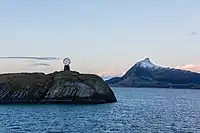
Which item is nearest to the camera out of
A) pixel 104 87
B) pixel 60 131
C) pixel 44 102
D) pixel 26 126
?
pixel 60 131

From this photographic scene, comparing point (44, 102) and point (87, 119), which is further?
point (44, 102)

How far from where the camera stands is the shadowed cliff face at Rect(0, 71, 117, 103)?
144m

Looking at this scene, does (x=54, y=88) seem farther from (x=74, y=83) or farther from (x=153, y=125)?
(x=153, y=125)

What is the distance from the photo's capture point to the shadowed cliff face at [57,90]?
144 meters

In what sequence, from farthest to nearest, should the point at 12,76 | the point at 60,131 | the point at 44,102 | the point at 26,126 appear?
the point at 12,76
the point at 44,102
the point at 26,126
the point at 60,131

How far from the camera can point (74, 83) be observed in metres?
150

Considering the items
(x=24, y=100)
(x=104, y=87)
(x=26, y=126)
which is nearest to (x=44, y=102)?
(x=24, y=100)

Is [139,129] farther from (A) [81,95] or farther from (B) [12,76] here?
(B) [12,76]

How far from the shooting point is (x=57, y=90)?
146 meters

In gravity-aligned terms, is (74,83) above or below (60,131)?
above

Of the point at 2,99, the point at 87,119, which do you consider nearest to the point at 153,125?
the point at 87,119

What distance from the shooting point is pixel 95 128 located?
2923 inches

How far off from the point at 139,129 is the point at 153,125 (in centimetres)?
651

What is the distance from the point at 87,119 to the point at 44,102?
53247mm
